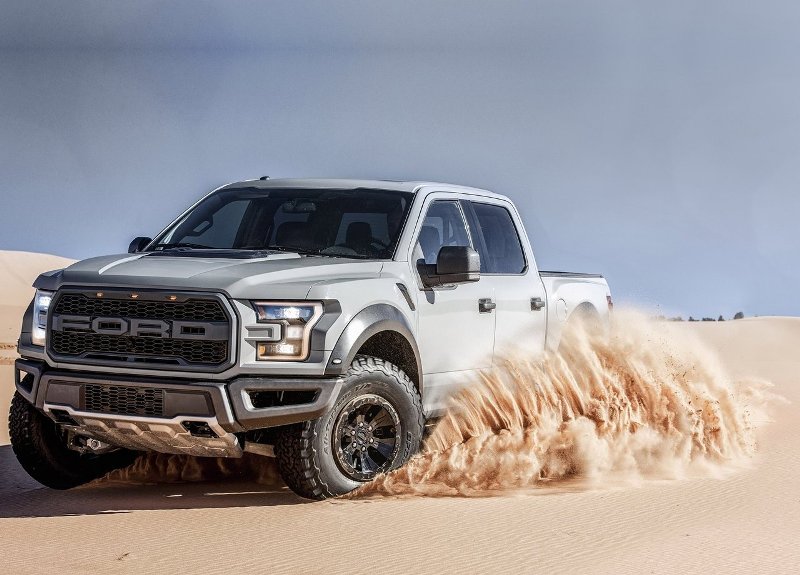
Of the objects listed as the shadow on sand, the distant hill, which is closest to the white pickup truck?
the shadow on sand

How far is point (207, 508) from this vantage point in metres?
6.96

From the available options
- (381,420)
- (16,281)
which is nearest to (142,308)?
(381,420)

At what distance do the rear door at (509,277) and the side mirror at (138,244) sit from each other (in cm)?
233

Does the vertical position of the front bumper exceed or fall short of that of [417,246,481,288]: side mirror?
it falls short

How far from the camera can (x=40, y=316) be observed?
7137mm

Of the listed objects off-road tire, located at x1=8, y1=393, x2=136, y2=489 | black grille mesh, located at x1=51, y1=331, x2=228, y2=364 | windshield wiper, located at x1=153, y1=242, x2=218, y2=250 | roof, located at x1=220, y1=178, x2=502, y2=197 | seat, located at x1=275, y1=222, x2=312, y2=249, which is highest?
roof, located at x1=220, y1=178, x2=502, y2=197

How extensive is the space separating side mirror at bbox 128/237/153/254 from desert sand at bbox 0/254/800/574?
161 cm

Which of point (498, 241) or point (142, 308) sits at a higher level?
point (498, 241)

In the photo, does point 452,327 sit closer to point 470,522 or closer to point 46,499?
point 470,522

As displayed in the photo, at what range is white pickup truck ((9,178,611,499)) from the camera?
652 centimetres

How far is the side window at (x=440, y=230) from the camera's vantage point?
311 inches

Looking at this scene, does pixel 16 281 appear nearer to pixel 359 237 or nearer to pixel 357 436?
pixel 359 237

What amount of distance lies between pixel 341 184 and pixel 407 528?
282 cm

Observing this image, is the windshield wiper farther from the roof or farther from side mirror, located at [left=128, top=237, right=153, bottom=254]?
the roof
